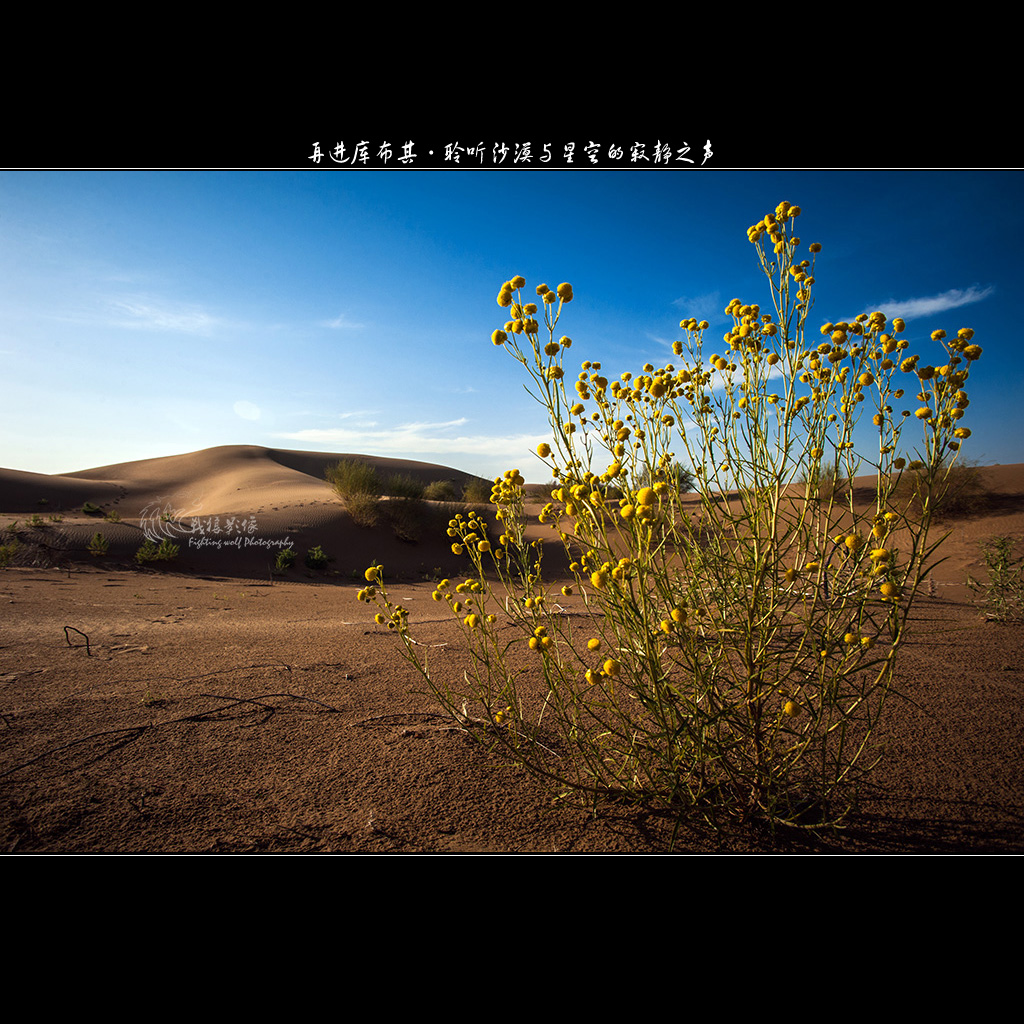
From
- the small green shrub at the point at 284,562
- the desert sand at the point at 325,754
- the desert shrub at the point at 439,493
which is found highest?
the desert shrub at the point at 439,493

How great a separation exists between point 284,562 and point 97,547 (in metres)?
3.49

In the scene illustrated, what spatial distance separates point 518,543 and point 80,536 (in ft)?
41.6

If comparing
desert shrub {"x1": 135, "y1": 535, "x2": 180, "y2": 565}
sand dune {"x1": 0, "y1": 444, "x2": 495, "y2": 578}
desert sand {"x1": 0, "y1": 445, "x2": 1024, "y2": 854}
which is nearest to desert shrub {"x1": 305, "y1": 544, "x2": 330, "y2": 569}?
sand dune {"x1": 0, "y1": 444, "x2": 495, "y2": 578}

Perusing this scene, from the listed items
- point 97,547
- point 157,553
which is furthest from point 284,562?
point 97,547

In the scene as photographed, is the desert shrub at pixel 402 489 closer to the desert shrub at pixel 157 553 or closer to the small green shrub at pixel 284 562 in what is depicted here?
the small green shrub at pixel 284 562

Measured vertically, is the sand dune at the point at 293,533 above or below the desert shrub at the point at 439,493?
below

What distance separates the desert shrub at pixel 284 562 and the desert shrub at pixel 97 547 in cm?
319

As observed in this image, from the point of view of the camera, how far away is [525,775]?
1995 millimetres

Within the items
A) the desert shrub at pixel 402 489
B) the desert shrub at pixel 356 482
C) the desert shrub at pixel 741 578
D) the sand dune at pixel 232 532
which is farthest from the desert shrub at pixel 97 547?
the desert shrub at pixel 741 578

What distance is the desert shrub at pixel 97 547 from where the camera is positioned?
1038 cm

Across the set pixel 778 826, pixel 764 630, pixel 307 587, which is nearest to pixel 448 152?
pixel 764 630

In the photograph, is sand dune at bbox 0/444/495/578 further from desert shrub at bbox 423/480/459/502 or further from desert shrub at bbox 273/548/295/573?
desert shrub at bbox 423/480/459/502

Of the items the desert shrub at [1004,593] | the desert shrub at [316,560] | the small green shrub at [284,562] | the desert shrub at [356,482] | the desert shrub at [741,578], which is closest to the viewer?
the desert shrub at [741,578]

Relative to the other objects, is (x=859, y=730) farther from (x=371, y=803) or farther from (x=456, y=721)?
(x=371, y=803)
